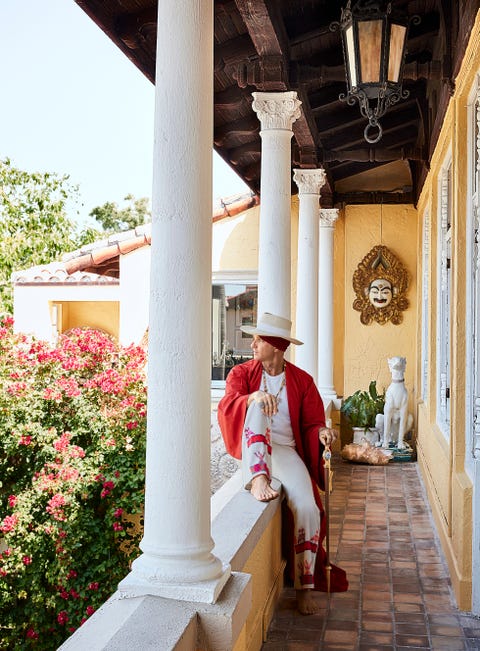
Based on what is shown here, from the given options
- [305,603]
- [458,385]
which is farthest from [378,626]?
[458,385]

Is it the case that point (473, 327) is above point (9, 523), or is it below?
above

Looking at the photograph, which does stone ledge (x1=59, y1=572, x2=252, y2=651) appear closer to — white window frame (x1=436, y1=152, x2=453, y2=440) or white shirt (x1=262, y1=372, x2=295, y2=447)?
white shirt (x1=262, y1=372, x2=295, y2=447)

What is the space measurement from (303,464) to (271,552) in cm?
52

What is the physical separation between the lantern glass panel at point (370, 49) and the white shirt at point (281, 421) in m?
1.65

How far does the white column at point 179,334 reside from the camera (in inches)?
113

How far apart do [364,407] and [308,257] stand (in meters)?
2.87

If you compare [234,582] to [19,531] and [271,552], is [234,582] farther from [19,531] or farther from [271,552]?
[19,531]

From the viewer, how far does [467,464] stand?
4.86 metres

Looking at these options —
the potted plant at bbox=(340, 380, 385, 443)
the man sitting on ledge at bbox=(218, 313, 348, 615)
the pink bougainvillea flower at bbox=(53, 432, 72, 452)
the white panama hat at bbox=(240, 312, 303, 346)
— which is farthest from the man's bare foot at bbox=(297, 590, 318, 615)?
the potted plant at bbox=(340, 380, 385, 443)

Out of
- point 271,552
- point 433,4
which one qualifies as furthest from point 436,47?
point 271,552

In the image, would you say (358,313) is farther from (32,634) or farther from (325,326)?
(32,634)

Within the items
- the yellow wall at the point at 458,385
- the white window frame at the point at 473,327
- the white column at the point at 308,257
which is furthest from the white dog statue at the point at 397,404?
the white window frame at the point at 473,327

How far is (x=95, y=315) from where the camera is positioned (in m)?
16.1

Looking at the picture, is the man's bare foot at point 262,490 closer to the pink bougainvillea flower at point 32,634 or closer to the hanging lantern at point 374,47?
the hanging lantern at point 374,47
